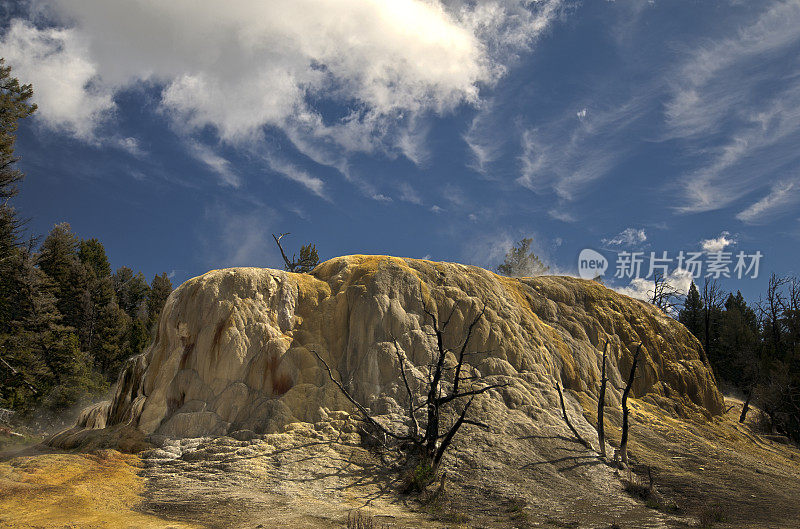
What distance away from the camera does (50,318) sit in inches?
1265

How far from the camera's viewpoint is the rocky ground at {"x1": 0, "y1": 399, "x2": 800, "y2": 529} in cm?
1109

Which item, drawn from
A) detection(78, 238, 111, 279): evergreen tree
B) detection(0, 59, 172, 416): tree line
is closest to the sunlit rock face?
detection(0, 59, 172, 416): tree line

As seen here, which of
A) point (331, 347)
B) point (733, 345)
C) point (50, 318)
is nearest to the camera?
point (331, 347)

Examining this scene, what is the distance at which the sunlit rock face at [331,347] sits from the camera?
53.4 feet

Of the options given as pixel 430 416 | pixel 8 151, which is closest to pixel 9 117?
pixel 8 151

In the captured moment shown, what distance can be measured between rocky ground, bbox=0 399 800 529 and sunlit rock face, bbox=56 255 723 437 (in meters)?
1.08

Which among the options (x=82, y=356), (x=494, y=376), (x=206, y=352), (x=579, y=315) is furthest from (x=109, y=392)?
(x=579, y=315)

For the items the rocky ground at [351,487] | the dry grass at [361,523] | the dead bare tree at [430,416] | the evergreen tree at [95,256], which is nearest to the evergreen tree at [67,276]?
the evergreen tree at [95,256]

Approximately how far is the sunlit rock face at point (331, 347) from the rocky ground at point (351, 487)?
3.53 ft

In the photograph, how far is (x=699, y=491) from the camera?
16.3m

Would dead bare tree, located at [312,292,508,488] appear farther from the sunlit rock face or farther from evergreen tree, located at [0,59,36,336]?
evergreen tree, located at [0,59,36,336]

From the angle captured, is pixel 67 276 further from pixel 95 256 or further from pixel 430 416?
pixel 430 416

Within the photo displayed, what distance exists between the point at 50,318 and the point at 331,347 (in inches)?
961

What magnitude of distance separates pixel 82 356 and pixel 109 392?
3.23 m
